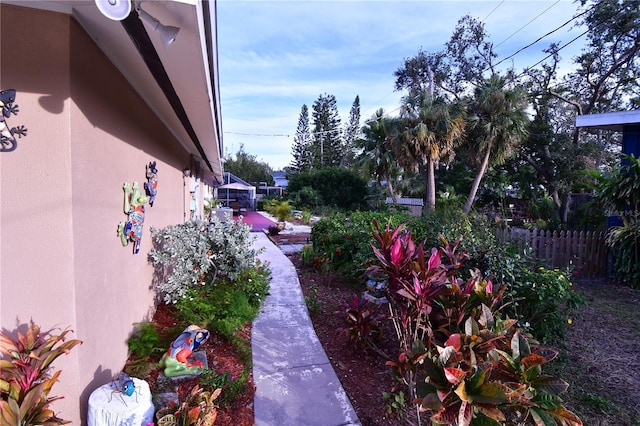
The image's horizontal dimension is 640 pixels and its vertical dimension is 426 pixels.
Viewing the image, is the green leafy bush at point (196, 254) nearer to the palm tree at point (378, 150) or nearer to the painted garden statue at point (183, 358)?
the painted garden statue at point (183, 358)

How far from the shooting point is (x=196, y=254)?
402 centimetres

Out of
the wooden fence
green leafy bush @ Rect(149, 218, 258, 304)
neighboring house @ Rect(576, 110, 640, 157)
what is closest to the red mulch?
green leafy bush @ Rect(149, 218, 258, 304)

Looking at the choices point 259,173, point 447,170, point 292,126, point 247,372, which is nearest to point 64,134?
point 247,372

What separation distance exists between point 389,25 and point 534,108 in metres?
14.3

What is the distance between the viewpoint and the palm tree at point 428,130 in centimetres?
1498

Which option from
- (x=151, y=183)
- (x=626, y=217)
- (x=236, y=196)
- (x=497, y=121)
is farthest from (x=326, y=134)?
(x=151, y=183)

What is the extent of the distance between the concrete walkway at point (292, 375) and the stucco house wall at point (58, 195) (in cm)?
126

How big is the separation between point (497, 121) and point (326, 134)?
30044mm

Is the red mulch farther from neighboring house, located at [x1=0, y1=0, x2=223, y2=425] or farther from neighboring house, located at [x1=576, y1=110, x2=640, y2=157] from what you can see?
neighboring house, located at [x1=576, y1=110, x2=640, y2=157]

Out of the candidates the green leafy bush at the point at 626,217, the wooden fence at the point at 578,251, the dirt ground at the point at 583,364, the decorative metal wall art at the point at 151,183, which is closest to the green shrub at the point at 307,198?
the wooden fence at the point at 578,251

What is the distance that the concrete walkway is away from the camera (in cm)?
254

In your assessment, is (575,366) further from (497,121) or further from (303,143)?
(303,143)

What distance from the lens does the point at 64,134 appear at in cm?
192

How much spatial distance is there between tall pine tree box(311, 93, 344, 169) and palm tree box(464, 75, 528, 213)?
91.4ft
